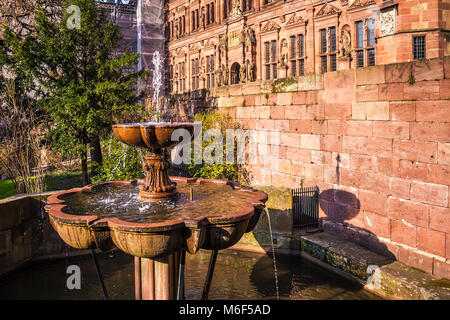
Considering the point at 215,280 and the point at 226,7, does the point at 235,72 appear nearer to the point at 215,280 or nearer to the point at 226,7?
the point at 226,7

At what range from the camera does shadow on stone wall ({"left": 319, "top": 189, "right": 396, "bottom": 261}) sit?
26.3 ft

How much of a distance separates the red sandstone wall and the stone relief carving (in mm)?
4330

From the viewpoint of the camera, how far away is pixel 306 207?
9742mm

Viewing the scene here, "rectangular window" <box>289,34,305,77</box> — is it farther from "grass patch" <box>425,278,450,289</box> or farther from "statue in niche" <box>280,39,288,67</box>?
"grass patch" <box>425,278,450,289</box>

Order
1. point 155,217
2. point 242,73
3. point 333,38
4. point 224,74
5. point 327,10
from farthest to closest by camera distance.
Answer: point 224,74
point 242,73
point 333,38
point 327,10
point 155,217

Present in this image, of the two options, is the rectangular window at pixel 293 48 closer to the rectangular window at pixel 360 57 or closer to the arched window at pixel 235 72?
the rectangular window at pixel 360 57

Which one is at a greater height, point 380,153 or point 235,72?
point 235,72

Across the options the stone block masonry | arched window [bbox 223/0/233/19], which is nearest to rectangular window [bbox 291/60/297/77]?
arched window [bbox 223/0/233/19]

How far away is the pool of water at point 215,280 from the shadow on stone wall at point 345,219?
1333 mm

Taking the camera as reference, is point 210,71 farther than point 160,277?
Yes

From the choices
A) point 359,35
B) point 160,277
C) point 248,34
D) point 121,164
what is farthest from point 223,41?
point 160,277

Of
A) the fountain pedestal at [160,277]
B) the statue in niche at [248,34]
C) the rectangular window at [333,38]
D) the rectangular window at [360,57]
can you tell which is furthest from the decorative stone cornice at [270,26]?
the fountain pedestal at [160,277]

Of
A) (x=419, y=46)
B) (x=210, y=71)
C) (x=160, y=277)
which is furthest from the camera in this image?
(x=210, y=71)

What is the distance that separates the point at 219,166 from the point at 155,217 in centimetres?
755
